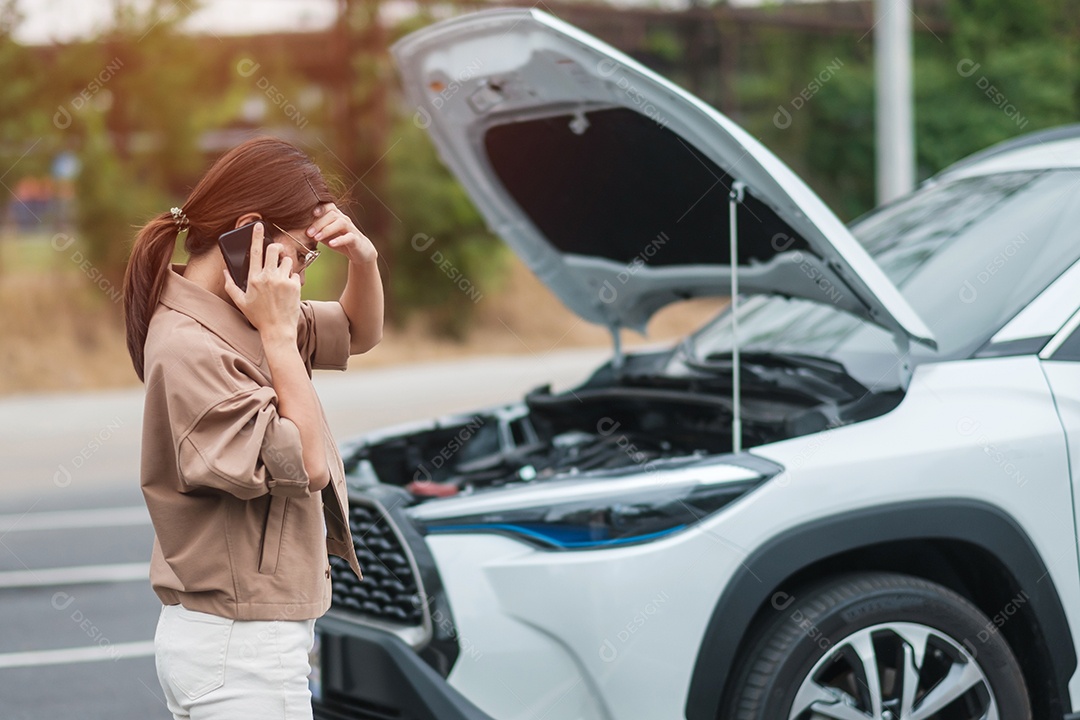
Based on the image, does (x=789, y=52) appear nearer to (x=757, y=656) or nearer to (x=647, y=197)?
(x=647, y=197)

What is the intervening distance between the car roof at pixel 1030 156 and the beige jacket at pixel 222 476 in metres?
2.58

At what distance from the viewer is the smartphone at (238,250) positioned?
6.84 ft

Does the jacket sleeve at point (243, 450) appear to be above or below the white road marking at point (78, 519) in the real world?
above

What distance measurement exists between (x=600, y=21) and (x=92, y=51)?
7.50 meters

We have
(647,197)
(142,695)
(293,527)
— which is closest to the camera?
(293,527)

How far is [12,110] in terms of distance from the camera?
12.3 metres

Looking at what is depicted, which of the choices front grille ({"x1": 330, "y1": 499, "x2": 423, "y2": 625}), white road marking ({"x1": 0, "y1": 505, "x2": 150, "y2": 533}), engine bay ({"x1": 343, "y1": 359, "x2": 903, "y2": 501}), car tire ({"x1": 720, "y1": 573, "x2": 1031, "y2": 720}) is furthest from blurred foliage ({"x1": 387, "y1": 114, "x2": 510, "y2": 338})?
car tire ({"x1": 720, "y1": 573, "x2": 1031, "y2": 720})

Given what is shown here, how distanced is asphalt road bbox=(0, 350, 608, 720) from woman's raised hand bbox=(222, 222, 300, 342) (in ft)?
8.86

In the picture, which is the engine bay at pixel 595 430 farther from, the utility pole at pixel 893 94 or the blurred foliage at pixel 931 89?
the blurred foliage at pixel 931 89

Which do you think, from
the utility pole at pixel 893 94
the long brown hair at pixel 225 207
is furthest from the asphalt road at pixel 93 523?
the utility pole at pixel 893 94

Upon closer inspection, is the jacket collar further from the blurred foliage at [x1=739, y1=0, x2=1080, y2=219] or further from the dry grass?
the blurred foliage at [x1=739, y1=0, x2=1080, y2=219]

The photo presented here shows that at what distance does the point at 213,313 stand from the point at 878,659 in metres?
1.71

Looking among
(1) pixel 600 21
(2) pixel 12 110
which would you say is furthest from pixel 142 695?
(1) pixel 600 21

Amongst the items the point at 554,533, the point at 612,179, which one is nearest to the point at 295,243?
the point at 554,533
